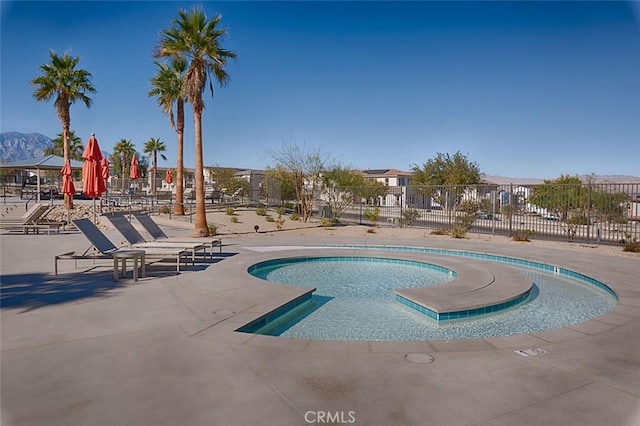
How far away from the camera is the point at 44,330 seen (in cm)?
462

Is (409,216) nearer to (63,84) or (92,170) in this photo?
(92,170)

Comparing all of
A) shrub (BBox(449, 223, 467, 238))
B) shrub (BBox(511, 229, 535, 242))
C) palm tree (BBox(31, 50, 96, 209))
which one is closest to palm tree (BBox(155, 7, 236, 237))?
shrub (BBox(449, 223, 467, 238))

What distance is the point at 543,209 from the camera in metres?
19.0

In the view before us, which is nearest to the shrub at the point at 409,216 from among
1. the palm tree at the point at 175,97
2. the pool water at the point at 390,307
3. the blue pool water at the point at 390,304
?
the blue pool water at the point at 390,304

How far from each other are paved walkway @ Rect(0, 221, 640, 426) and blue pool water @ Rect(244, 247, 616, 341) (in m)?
0.79

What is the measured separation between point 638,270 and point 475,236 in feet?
23.4

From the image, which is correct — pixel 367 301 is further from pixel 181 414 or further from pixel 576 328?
pixel 181 414

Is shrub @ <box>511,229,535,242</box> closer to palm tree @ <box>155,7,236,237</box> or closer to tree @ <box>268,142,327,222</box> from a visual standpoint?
tree @ <box>268,142,327,222</box>

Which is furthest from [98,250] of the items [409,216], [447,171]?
[447,171]

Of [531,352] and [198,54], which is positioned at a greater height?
[198,54]

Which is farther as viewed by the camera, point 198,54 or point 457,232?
point 457,232

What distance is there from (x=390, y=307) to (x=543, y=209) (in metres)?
15.6

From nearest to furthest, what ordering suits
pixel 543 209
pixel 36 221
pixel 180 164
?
pixel 36 221 < pixel 543 209 < pixel 180 164

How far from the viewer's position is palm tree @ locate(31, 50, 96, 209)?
21.0 meters
